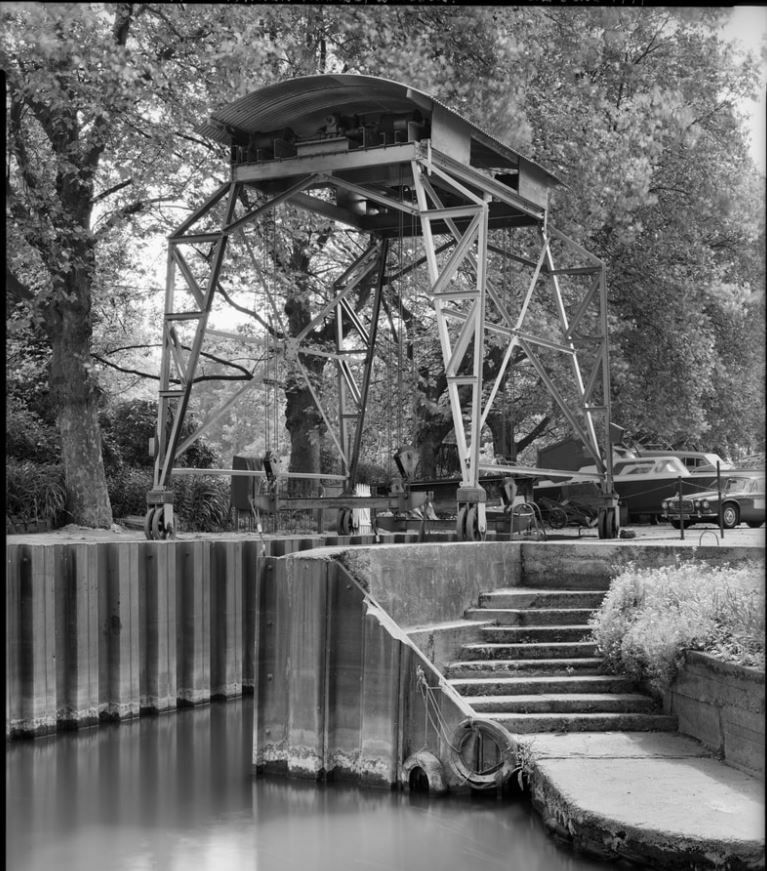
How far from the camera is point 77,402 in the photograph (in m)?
21.9

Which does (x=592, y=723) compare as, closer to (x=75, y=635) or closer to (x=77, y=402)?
(x=75, y=635)

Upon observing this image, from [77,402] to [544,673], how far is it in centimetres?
1285

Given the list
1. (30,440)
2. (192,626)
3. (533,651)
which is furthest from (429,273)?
(30,440)

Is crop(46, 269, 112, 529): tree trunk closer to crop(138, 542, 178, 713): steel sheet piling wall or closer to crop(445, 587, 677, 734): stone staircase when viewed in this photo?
crop(138, 542, 178, 713): steel sheet piling wall

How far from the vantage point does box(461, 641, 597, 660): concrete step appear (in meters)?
12.0

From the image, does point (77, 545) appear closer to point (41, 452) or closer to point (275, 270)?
point (275, 270)

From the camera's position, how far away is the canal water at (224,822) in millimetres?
9484

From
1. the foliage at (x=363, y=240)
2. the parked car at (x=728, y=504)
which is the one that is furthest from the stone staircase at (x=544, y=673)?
the parked car at (x=728, y=504)

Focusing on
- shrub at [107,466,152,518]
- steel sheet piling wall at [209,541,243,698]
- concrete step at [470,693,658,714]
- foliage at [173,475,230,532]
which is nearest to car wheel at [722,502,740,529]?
foliage at [173,475,230,532]

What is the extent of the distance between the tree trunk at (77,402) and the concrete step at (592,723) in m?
12.6

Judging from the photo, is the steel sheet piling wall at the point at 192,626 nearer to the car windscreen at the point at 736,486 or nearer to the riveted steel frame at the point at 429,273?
the riveted steel frame at the point at 429,273

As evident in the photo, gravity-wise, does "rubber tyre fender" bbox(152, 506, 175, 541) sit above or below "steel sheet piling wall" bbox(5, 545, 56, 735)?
above

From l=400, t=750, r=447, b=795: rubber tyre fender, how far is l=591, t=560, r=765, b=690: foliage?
216 cm

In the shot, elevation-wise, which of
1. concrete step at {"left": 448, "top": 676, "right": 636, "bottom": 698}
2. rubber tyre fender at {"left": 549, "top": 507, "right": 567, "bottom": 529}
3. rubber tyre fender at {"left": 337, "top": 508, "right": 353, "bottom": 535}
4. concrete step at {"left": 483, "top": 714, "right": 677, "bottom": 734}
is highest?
rubber tyre fender at {"left": 337, "top": 508, "right": 353, "bottom": 535}
